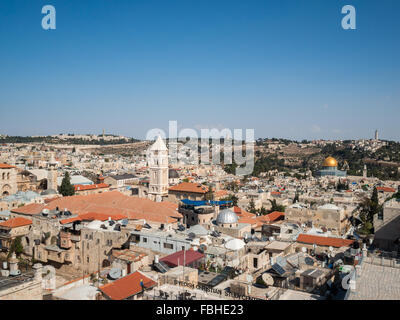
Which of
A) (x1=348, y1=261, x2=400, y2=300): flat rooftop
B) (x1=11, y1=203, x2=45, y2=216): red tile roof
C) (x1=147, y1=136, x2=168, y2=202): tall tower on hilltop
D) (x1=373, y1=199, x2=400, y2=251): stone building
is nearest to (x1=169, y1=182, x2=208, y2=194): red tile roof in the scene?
(x1=147, y1=136, x2=168, y2=202): tall tower on hilltop

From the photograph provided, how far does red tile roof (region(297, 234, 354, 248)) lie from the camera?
1970cm

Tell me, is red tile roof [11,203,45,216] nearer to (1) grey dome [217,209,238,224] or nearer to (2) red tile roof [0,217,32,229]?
(2) red tile roof [0,217,32,229]

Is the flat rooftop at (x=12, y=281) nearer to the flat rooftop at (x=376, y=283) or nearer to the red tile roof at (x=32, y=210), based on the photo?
the flat rooftop at (x=376, y=283)

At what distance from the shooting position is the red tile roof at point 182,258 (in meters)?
14.8

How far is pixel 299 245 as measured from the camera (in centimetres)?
2008

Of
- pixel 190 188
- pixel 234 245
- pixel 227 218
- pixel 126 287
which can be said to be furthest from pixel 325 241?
pixel 190 188

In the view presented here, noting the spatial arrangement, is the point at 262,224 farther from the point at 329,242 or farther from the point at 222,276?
the point at 222,276

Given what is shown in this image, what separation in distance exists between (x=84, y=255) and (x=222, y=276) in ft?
37.1

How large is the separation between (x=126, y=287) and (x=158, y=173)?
85.6 ft

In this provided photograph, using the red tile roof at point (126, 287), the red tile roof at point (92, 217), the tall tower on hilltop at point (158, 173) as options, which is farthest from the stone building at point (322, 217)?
the red tile roof at point (126, 287)

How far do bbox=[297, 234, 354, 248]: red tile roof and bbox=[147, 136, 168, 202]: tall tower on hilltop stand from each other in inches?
733

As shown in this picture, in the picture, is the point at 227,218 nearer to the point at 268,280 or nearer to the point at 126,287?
the point at 268,280

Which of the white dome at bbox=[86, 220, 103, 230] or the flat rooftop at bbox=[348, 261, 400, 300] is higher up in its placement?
the flat rooftop at bbox=[348, 261, 400, 300]

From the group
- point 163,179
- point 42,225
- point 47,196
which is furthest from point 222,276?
point 47,196
